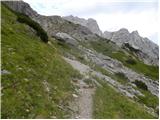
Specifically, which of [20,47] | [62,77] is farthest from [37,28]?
[62,77]

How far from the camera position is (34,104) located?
21.2 metres

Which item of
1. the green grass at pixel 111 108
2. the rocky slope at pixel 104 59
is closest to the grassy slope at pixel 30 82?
the rocky slope at pixel 104 59

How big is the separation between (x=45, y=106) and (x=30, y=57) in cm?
948

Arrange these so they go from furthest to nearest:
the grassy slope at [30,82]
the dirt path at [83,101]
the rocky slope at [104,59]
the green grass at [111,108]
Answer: the rocky slope at [104,59]
the green grass at [111,108]
the dirt path at [83,101]
the grassy slope at [30,82]

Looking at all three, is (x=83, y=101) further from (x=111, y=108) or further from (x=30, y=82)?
(x=30, y=82)

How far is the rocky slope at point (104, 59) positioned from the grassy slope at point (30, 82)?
1.61 metres

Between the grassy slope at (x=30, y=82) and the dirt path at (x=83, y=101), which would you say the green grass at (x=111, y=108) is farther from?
the grassy slope at (x=30, y=82)

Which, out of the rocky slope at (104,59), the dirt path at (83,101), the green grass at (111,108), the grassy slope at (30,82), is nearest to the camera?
the grassy slope at (30,82)

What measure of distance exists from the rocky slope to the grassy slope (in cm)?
161

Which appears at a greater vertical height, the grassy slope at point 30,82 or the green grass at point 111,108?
the grassy slope at point 30,82

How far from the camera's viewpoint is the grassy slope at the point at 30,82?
20.2 metres

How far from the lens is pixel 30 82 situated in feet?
80.1

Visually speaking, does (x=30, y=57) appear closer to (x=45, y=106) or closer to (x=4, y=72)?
(x=4, y=72)

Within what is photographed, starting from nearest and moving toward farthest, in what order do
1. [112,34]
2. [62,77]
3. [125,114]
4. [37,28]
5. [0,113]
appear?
[0,113]
[125,114]
[62,77]
[37,28]
[112,34]
